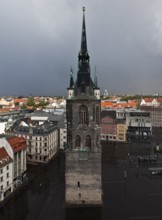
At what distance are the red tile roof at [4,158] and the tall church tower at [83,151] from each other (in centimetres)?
1331

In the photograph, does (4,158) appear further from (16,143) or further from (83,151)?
(83,151)

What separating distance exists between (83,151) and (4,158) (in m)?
16.9

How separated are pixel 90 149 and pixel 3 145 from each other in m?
20.4

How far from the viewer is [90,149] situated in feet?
152

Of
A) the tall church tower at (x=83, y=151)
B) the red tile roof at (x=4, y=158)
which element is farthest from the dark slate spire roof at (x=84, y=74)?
the red tile roof at (x=4, y=158)

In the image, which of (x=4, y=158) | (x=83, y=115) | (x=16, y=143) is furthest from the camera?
(x=16, y=143)

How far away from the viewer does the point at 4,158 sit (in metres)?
52.3

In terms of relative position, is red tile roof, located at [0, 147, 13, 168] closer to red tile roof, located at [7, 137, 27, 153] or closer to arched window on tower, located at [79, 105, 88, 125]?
red tile roof, located at [7, 137, 27, 153]

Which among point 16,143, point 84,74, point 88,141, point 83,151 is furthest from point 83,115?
point 16,143

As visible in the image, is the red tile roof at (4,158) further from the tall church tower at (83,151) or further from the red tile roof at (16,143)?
the tall church tower at (83,151)

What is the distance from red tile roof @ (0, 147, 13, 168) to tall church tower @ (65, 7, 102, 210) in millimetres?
13313

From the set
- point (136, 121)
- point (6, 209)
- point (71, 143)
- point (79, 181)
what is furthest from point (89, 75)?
point (136, 121)

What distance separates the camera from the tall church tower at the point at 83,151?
4616 centimetres

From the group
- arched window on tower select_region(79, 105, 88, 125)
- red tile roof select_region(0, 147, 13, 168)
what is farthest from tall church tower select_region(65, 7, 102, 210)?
red tile roof select_region(0, 147, 13, 168)
